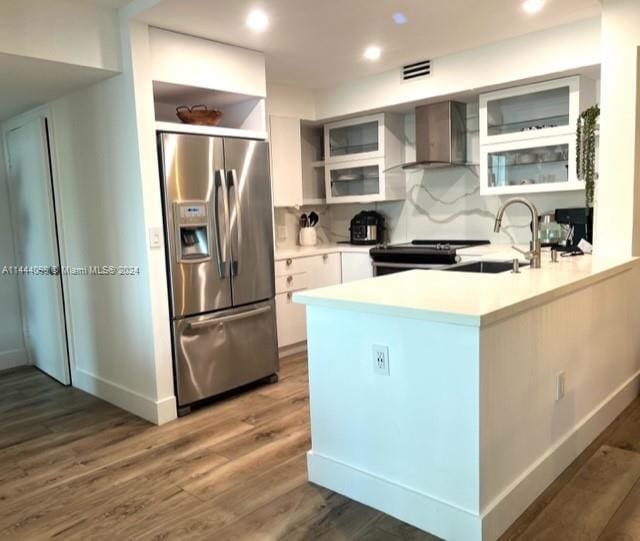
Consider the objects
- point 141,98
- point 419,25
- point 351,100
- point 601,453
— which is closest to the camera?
point 601,453

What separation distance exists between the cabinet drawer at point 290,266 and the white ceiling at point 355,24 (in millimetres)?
1514

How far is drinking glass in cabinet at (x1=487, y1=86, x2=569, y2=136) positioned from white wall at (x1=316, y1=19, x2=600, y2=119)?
267mm

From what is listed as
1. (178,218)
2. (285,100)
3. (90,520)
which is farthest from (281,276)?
(90,520)

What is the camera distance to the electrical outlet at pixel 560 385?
230 cm

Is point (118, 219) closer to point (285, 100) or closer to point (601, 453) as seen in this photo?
point (285, 100)

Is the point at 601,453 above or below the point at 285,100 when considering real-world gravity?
below

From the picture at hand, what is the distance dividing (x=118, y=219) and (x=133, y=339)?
0.76m

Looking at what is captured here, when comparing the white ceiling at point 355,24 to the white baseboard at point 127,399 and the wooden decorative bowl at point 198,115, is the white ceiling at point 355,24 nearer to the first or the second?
the wooden decorative bowl at point 198,115

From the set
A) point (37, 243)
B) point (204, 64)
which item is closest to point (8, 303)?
point (37, 243)

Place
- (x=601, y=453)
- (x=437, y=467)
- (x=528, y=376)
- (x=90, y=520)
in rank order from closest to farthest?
(x=437, y=467) < (x=528, y=376) < (x=90, y=520) < (x=601, y=453)

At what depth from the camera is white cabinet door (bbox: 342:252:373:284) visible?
459cm

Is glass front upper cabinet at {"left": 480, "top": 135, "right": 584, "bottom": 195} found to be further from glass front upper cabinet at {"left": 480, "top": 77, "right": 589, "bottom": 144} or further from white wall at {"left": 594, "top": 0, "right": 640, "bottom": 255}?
white wall at {"left": 594, "top": 0, "right": 640, "bottom": 255}

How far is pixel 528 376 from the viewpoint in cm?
207

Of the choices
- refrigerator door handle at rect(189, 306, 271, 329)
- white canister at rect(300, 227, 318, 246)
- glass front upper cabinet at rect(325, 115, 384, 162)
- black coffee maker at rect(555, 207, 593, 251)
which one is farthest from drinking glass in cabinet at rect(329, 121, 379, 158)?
refrigerator door handle at rect(189, 306, 271, 329)
